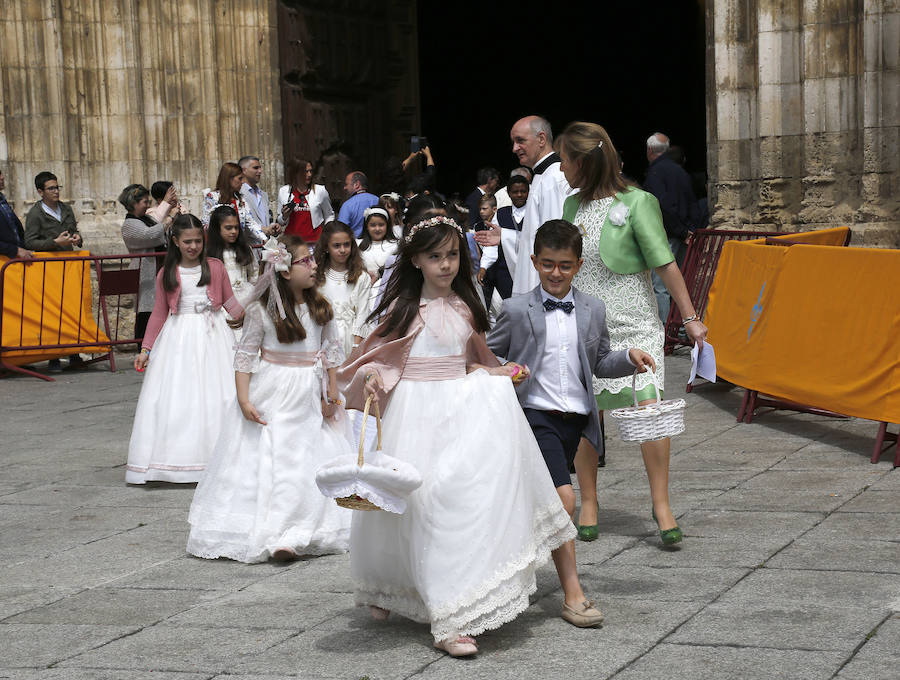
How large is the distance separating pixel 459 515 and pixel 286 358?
2122mm

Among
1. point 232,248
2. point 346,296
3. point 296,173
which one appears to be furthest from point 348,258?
point 296,173

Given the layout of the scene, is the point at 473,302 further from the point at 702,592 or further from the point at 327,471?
the point at 702,592

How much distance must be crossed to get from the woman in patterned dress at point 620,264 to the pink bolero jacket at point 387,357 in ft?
3.63

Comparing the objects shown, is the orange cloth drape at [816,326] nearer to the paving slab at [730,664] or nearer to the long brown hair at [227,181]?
the paving slab at [730,664]

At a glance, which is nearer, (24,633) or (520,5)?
(24,633)

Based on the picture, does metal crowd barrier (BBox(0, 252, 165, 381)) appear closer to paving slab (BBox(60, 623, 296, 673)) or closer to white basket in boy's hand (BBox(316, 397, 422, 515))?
paving slab (BBox(60, 623, 296, 673))

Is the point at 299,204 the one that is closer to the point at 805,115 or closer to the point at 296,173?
the point at 296,173

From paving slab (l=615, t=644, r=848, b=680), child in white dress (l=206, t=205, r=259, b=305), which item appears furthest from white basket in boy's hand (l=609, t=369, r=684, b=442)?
child in white dress (l=206, t=205, r=259, b=305)

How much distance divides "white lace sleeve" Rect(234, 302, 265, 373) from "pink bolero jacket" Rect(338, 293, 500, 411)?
1.42 metres

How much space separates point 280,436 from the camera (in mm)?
6305

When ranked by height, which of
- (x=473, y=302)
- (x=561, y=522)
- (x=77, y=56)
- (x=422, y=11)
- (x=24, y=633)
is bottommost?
(x=24, y=633)

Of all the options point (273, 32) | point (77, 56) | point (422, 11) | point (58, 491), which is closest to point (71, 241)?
point (77, 56)

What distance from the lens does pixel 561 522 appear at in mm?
4754

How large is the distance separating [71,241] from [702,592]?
930cm
